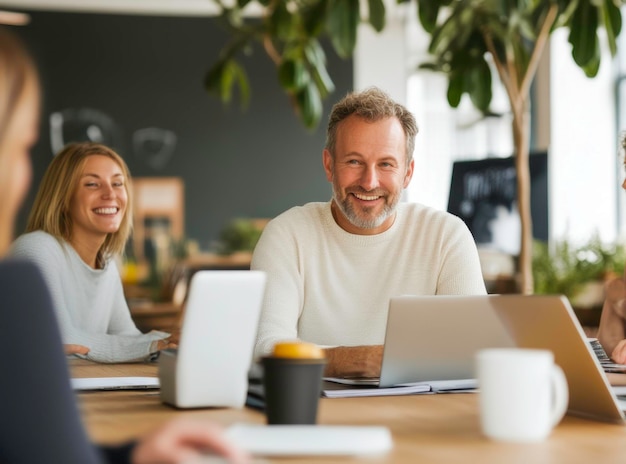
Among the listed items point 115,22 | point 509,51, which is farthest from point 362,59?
point 509,51

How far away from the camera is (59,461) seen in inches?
31.5

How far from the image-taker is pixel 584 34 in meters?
3.79

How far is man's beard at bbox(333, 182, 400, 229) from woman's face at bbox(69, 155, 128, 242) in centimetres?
88

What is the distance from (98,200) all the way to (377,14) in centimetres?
148

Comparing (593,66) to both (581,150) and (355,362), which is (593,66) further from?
(581,150)

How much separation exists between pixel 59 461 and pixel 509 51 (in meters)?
3.78

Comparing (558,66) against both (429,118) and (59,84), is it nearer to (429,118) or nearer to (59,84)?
(429,118)

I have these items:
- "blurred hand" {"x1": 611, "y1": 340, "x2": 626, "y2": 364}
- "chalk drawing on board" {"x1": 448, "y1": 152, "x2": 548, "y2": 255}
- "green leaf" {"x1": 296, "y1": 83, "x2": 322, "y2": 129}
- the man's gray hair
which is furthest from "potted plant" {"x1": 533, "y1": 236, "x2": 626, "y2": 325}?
"blurred hand" {"x1": 611, "y1": 340, "x2": 626, "y2": 364}

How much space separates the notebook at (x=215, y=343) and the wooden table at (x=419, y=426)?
30 mm

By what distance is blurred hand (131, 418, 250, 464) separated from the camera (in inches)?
34.3

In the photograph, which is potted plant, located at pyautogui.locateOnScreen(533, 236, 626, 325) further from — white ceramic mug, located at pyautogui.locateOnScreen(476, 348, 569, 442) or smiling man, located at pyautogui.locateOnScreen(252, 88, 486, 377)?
white ceramic mug, located at pyautogui.locateOnScreen(476, 348, 569, 442)

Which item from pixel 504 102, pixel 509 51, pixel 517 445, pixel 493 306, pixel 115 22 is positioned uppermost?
pixel 115 22

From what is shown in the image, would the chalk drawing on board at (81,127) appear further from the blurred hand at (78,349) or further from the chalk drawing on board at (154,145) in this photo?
the blurred hand at (78,349)

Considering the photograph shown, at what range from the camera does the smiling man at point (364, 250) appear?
247 cm
